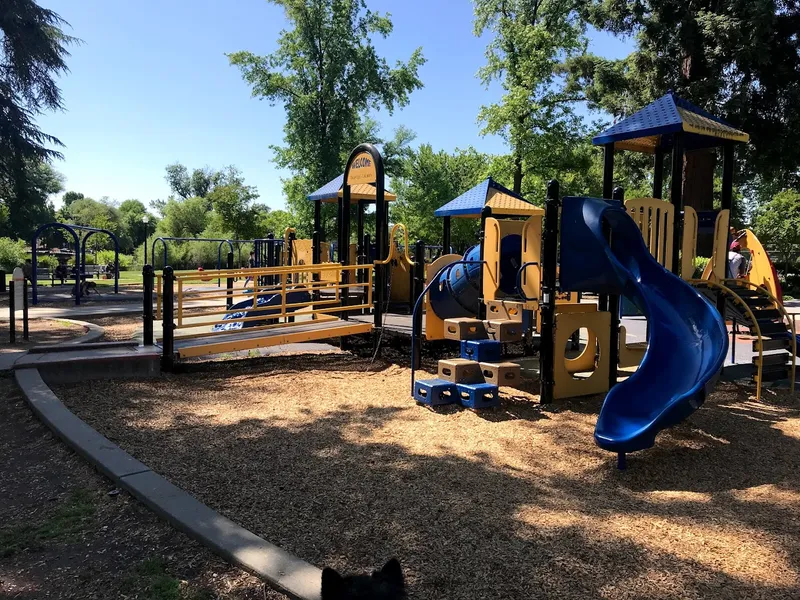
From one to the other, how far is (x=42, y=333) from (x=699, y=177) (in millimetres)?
18868

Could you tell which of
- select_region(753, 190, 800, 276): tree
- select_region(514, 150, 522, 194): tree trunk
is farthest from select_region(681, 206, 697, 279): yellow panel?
select_region(753, 190, 800, 276): tree

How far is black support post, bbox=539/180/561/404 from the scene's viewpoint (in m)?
6.45

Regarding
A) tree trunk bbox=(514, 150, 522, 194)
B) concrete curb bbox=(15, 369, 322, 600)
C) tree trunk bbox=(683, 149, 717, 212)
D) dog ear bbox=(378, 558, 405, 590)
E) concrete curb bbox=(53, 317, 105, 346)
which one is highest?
tree trunk bbox=(514, 150, 522, 194)

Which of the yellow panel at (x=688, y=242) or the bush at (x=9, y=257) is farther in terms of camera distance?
the bush at (x=9, y=257)

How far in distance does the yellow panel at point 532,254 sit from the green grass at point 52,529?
5.18 m

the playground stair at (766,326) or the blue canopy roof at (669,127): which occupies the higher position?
the blue canopy roof at (669,127)

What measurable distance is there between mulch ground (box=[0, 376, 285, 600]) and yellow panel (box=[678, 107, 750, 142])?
708 centimetres

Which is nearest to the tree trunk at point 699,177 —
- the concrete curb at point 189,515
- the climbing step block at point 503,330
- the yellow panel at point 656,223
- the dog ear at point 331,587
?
the yellow panel at point 656,223

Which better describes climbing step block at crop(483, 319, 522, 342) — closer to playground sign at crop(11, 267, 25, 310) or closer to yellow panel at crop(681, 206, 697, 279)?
yellow panel at crop(681, 206, 697, 279)

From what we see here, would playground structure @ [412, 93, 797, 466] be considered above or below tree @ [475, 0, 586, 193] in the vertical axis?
below

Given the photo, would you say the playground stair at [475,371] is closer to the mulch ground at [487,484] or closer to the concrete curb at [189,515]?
the mulch ground at [487,484]

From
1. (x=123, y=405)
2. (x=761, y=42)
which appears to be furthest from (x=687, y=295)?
(x=761, y=42)

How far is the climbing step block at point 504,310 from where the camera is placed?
24.0ft

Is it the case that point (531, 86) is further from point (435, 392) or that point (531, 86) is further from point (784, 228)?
point (435, 392)
